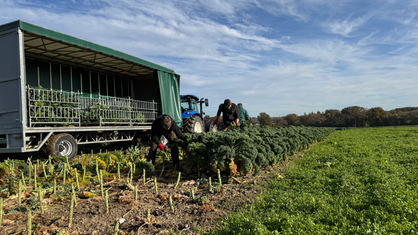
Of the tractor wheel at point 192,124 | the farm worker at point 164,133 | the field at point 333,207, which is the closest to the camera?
the field at point 333,207

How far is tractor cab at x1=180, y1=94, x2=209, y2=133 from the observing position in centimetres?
1254

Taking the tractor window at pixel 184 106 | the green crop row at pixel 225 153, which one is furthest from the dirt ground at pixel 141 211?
the tractor window at pixel 184 106

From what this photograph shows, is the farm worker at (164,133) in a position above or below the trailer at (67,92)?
below

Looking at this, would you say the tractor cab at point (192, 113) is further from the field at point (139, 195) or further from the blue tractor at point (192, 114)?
the field at point (139, 195)

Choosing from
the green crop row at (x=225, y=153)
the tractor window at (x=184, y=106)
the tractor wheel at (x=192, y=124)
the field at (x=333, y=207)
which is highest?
the tractor window at (x=184, y=106)

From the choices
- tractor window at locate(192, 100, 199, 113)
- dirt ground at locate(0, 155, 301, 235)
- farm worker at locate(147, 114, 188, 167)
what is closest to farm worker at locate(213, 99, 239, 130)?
farm worker at locate(147, 114, 188, 167)

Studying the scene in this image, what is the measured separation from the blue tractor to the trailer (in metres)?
0.57

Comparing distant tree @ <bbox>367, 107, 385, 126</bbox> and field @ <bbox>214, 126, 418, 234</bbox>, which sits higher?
distant tree @ <bbox>367, 107, 385, 126</bbox>

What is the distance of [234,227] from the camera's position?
2.85m

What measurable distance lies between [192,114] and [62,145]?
6772 mm

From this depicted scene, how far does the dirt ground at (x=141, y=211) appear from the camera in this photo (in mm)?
2861

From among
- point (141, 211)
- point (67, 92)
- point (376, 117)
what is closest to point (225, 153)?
point (141, 211)

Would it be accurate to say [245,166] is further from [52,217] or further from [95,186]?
[52,217]

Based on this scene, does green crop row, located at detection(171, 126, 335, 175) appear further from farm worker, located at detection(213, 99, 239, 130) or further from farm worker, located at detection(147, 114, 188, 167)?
farm worker, located at detection(213, 99, 239, 130)
